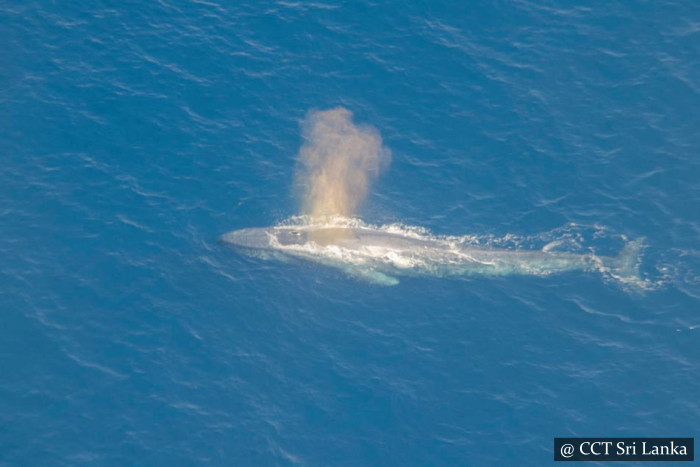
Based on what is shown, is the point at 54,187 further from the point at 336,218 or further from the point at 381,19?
the point at 381,19

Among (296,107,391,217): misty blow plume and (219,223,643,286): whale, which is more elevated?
(296,107,391,217): misty blow plume

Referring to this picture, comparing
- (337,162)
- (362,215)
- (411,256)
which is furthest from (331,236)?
(337,162)

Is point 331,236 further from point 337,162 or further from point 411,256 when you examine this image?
point 337,162

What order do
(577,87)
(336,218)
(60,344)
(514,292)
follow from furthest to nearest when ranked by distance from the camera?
(577,87), (336,218), (514,292), (60,344)

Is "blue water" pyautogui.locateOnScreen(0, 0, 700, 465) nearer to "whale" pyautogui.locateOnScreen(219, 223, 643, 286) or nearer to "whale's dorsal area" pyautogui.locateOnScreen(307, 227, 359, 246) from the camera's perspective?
"whale" pyautogui.locateOnScreen(219, 223, 643, 286)

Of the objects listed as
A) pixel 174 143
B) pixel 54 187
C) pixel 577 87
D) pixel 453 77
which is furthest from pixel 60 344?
pixel 577 87

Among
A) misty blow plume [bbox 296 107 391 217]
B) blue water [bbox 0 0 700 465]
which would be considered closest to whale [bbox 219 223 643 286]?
blue water [bbox 0 0 700 465]
